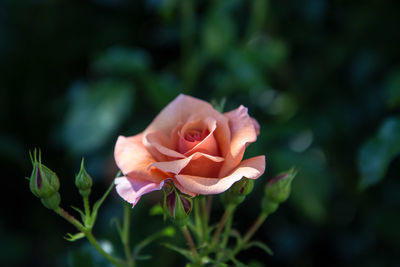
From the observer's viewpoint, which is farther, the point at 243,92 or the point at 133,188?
the point at 243,92

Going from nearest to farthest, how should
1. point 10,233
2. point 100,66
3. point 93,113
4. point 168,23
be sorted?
1. point 93,113
2. point 100,66
3. point 168,23
4. point 10,233

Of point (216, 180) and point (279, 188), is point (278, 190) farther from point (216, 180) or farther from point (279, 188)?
point (216, 180)

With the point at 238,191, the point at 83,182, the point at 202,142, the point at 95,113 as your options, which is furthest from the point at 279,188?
the point at 95,113

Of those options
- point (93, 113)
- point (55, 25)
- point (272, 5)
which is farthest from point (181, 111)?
point (55, 25)

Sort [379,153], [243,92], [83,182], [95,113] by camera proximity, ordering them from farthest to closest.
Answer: [243,92], [95,113], [379,153], [83,182]

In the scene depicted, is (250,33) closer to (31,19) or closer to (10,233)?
(31,19)

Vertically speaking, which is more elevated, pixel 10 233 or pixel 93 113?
pixel 93 113

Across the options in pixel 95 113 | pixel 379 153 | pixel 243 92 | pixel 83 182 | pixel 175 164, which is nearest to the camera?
pixel 175 164

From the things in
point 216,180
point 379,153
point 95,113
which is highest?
point 216,180
